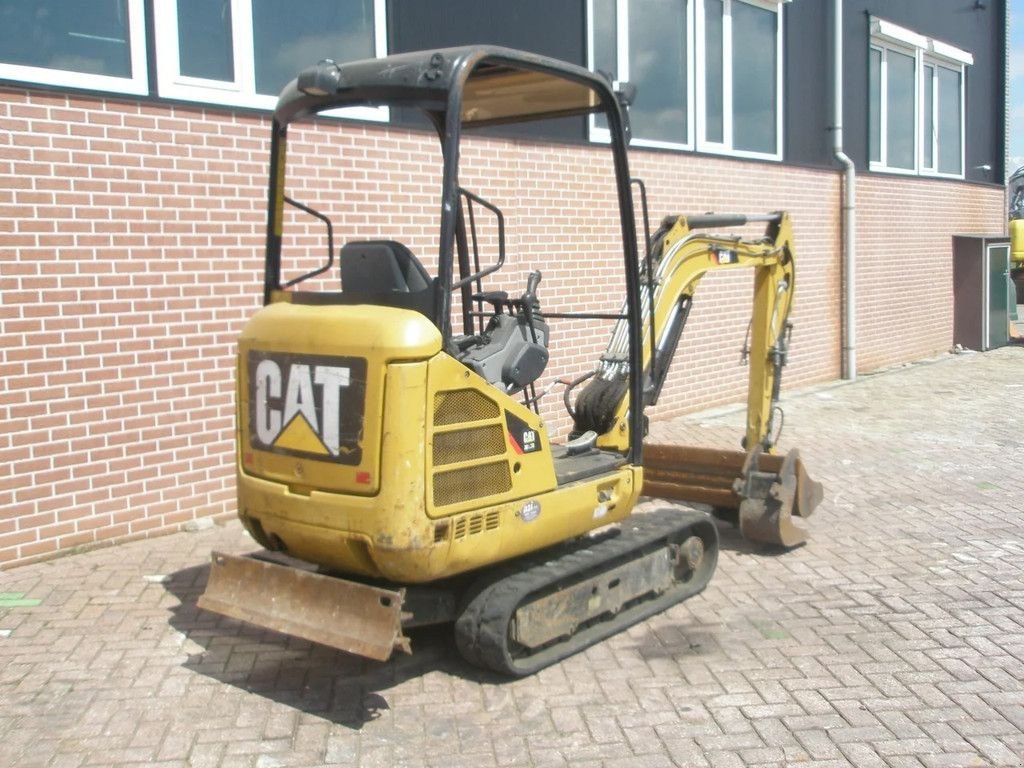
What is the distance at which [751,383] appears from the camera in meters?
7.31

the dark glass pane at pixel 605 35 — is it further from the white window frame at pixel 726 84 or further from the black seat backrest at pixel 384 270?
the black seat backrest at pixel 384 270

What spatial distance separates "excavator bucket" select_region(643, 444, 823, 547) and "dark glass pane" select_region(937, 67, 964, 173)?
1197 centimetres

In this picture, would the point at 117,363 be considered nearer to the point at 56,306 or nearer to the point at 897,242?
the point at 56,306

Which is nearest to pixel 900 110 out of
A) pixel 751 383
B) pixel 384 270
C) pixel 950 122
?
pixel 950 122

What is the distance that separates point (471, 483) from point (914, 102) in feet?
45.9

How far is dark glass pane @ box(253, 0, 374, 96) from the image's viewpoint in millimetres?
7652

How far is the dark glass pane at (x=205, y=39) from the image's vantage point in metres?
7.18

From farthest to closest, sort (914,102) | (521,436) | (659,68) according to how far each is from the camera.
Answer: (914,102)
(659,68)
(521,436)

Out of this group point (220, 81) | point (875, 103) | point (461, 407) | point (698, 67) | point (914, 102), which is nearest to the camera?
point (461, 407)

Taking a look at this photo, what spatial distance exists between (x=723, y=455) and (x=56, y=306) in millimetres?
4160

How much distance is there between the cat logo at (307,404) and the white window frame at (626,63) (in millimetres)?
5565

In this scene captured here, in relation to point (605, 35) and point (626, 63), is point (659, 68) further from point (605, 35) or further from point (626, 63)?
point (605, 35)

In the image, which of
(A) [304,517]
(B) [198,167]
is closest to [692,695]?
(A) [304,517]

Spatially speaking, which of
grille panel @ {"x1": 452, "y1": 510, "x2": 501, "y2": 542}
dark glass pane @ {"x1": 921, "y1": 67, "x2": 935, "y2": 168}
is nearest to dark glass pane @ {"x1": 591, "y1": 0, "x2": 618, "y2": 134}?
grille panel @ {"x1": 452, "y1": 510, "x2": 501, "y2": 542}
